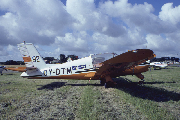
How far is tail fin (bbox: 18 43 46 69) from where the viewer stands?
25.0ft

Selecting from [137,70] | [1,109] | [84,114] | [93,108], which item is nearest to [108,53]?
[137,70]

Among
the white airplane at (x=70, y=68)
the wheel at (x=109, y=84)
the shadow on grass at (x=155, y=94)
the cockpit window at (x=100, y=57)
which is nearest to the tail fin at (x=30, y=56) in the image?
the white airplane at (x=70, y=68)

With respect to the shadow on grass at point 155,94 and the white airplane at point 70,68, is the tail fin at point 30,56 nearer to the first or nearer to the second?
the white airplane at point 70,68

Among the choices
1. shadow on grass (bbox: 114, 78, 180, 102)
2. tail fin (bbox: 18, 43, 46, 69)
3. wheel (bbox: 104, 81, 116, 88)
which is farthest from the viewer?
tail fin (bbox: 18, 43, 46, 69)

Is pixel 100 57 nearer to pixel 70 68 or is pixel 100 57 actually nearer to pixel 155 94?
pixel 70 68

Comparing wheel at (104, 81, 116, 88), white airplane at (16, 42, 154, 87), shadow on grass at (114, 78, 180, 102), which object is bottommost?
shadow on grass at (114, 78, 180, 102)

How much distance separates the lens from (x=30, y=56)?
781cm

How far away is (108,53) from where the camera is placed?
25.3 feet

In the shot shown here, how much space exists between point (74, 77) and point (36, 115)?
4459 millimetres

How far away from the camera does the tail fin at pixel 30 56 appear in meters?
7.62

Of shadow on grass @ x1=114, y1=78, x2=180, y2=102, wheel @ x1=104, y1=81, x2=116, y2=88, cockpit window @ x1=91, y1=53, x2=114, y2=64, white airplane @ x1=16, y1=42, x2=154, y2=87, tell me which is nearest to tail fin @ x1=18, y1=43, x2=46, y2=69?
white airplane @ x1=16, y1=42, x2=154, y2=87

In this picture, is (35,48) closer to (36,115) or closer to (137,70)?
(36,115)

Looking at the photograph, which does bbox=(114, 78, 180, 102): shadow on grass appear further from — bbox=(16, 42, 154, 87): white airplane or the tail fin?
the tail fin

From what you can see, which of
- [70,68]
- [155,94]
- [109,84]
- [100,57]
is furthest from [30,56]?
[155,94]
